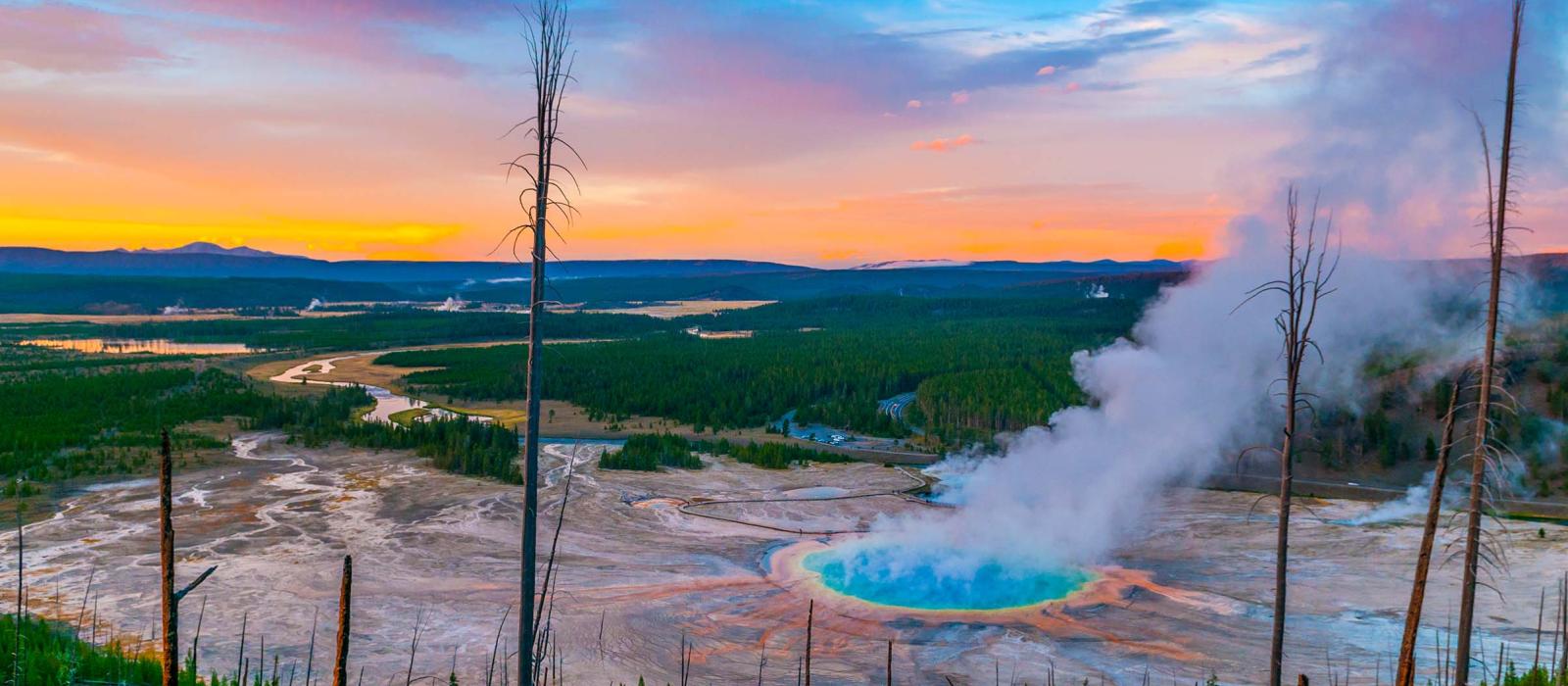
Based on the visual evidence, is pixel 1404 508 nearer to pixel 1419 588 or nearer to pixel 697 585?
pixel 697 585

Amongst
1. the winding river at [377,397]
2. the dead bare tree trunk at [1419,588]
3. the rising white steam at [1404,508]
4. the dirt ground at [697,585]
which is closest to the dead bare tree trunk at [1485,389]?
the dead bare tree trunk at [1419,588]

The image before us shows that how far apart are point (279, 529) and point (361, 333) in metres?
108

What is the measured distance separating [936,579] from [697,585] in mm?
6387

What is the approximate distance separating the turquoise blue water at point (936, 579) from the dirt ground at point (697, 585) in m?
0.97

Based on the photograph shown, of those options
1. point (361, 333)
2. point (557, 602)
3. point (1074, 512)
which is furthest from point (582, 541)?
point (361, 333)

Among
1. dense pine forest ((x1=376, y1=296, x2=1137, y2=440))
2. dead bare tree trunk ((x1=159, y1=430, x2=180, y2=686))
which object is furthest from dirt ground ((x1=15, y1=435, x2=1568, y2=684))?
dense pine forest ((x1=376, y1=296, x2=1137, y2=440))

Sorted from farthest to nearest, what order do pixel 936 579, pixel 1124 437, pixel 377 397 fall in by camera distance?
pixel 377 397 → pixel 1124 437 → pixel 936 579

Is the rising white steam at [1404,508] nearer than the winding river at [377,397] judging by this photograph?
Yes

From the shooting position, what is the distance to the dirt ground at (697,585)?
20906mm

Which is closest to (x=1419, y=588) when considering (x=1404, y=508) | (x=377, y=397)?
(x=1404, y=508)

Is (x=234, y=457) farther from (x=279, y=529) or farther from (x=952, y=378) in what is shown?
(x=952, y=378)

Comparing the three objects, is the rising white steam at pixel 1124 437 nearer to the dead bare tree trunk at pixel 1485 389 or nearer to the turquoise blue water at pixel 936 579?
the turquoise blue water at pixel 936 579

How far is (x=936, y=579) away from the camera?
2700 cm

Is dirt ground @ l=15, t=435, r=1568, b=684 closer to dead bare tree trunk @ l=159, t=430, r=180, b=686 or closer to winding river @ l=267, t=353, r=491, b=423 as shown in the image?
dead bare tree trunk @ l=159, t=430, r=180, b=686
